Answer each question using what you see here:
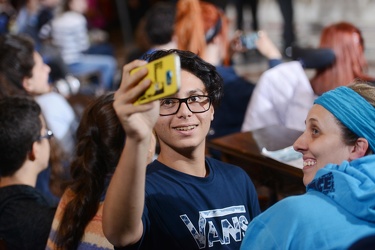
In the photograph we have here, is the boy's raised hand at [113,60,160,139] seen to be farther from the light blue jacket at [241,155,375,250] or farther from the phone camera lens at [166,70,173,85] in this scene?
the light blue jacket at [241,155,375,250]

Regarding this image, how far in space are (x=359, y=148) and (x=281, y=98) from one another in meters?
1.58

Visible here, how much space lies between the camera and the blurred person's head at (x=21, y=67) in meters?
2.98

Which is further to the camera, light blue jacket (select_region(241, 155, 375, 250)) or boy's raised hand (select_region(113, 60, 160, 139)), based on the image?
light blue jacket (select_region(241, 155, 375, 250))

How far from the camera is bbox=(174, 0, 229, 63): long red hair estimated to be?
3133 millimetres

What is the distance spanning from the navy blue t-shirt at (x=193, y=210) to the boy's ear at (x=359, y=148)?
1.25ft

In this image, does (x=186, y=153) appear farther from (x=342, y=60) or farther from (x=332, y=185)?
(x=342, y=60)

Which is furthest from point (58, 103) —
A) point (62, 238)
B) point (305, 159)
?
point (305, 159)

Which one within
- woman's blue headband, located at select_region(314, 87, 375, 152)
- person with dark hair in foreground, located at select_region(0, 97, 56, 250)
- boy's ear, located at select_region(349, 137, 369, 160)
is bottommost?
person with dark hair in foreground, located at select_region(0, 97, 56, 250)

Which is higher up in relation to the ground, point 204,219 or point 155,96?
point 155,96

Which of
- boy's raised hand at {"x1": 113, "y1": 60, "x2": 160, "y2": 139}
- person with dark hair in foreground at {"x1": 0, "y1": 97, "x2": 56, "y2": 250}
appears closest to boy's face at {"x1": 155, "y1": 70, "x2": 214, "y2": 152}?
boy's raised hand at {"x1": 113, "y1": 60, "x2": 160, "y2": 139}

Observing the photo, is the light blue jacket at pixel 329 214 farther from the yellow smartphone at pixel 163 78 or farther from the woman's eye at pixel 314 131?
the yellow smartphone at pixel 163 78

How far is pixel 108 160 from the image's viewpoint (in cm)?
172

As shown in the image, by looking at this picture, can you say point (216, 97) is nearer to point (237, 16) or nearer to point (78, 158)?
point (78, 158)

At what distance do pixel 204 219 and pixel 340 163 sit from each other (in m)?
0.37
